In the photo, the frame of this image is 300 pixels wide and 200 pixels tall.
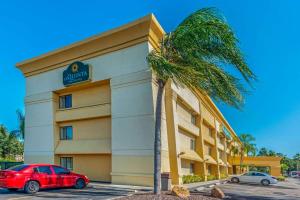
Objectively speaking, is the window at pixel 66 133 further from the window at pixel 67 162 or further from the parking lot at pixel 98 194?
the parking lot at pixel 98 194

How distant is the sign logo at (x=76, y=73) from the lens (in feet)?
74.6

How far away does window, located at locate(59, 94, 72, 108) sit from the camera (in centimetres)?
2503

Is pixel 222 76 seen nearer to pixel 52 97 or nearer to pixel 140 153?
pixel 140 153

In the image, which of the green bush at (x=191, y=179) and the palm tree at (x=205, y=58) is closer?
the palm tree at (x=205, y=58)

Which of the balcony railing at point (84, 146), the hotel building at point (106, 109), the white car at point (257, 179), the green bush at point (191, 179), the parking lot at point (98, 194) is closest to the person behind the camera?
the parking lot at point (98, 194)

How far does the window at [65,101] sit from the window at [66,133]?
183 centimetres

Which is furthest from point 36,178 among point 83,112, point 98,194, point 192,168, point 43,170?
point 192,168

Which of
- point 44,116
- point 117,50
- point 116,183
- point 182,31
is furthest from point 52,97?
point 182,31

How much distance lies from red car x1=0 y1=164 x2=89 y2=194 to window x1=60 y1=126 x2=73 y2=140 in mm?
7050

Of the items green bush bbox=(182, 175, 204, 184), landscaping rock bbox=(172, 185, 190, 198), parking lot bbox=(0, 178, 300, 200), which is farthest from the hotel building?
landscaping rock bbox=(172, 185, 190, 198)

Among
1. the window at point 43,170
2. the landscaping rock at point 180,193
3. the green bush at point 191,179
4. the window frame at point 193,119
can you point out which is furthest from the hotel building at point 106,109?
the landscaping rock at point 180,193

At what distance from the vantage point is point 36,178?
1580 cm

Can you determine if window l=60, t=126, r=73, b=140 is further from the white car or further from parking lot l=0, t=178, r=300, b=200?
the white car

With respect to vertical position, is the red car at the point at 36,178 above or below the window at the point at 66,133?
below
